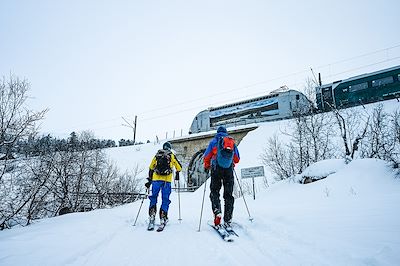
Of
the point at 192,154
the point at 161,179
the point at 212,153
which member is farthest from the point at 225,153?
the point at 192,154

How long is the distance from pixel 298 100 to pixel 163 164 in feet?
60.1

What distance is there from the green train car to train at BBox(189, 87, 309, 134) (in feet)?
7.86

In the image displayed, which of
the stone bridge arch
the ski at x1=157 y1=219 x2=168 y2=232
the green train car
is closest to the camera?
the ski at x1=157 y1=219 x2=168 y2=232

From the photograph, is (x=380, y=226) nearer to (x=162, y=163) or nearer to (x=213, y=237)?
(x=213, y=237)

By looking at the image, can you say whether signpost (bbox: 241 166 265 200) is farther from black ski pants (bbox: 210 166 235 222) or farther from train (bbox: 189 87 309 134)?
train (bbox: 189 87 309 134)

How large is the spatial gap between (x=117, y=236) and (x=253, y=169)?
17.8 feet

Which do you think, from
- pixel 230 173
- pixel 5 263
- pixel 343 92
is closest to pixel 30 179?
pixel 5 263

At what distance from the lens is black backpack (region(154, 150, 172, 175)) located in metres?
4.75

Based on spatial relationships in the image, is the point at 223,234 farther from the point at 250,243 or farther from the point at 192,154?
the point at 192,154

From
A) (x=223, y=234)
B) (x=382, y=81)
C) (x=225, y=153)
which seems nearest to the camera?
(x=223, y=234)

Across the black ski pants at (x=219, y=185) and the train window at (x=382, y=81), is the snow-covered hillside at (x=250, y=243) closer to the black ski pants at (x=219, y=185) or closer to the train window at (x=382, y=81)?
the black ski pants at (x=219, y=185)

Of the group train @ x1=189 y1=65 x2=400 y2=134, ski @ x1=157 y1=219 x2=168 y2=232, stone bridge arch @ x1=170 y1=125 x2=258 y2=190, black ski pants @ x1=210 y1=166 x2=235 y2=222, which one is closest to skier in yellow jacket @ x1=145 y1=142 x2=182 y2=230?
ski @ x1=157 y1=219 x2=168 y2=232

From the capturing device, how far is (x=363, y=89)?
18688mm

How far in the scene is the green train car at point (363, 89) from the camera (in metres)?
17.1
